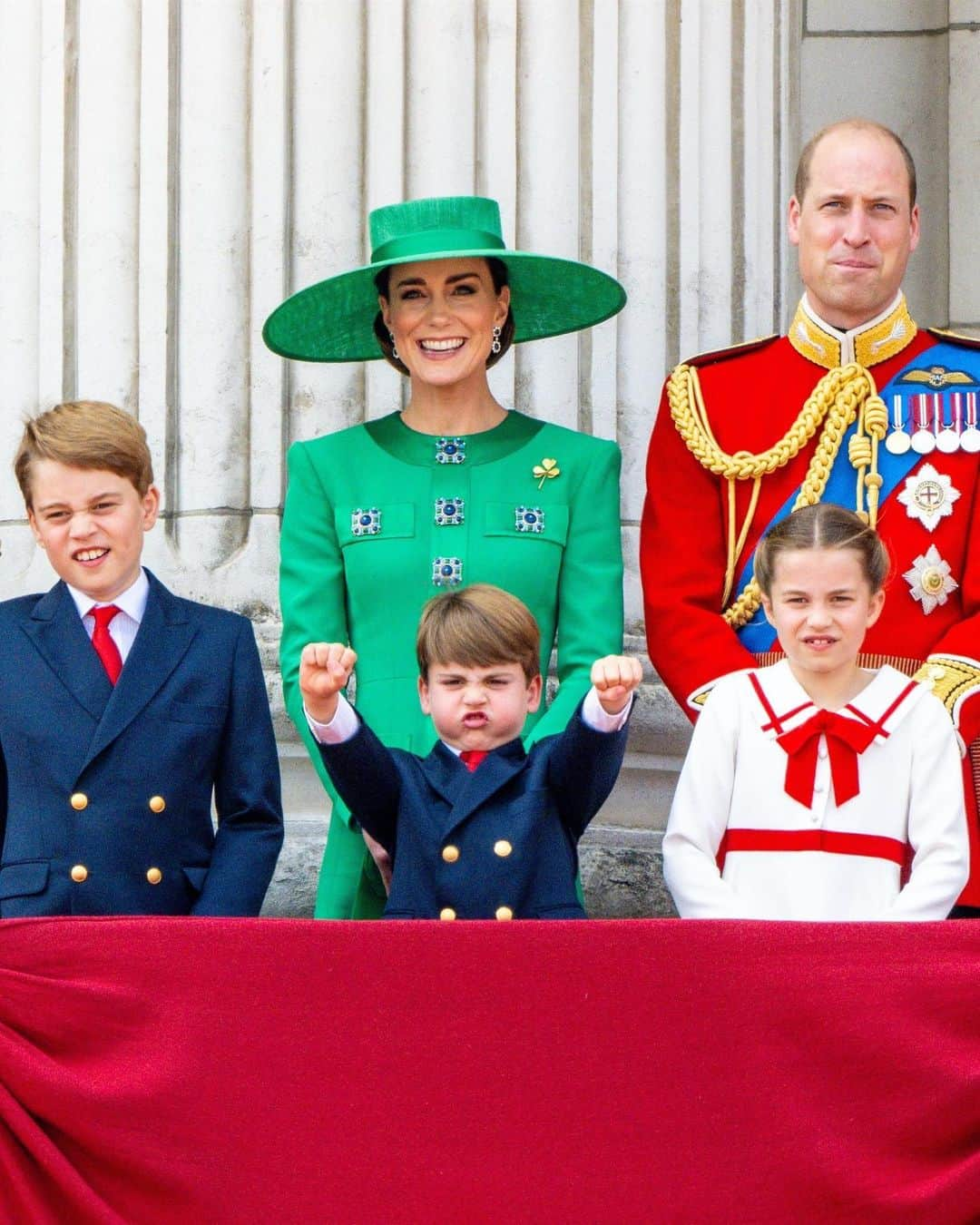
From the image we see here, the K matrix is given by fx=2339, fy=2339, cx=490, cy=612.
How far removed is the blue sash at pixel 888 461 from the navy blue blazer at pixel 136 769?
0.81 meters

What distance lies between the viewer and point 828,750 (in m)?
3.25

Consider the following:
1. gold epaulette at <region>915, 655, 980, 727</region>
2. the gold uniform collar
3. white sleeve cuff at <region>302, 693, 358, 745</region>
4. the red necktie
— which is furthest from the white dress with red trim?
the red necktie

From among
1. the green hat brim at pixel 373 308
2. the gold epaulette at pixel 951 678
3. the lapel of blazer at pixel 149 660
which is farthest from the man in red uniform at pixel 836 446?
the lapel of blazer at pixel 149 660

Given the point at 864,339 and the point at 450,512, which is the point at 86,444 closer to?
the point at 450,512

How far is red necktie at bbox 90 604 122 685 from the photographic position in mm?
3387

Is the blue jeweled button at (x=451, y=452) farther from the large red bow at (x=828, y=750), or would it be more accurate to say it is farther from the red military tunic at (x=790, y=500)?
the large red bow at (x=828, y=750)

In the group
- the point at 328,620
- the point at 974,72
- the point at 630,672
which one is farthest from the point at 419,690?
the point at 974,72

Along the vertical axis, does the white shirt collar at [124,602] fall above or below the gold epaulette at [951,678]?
above

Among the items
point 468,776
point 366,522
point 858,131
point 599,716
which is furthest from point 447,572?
point 858,131

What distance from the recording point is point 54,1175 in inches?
103

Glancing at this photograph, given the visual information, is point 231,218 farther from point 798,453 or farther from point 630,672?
point 630,672

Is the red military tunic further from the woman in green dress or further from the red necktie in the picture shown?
the red necktie

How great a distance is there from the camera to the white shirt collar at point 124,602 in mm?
3420

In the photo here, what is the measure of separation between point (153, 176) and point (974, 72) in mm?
2019
